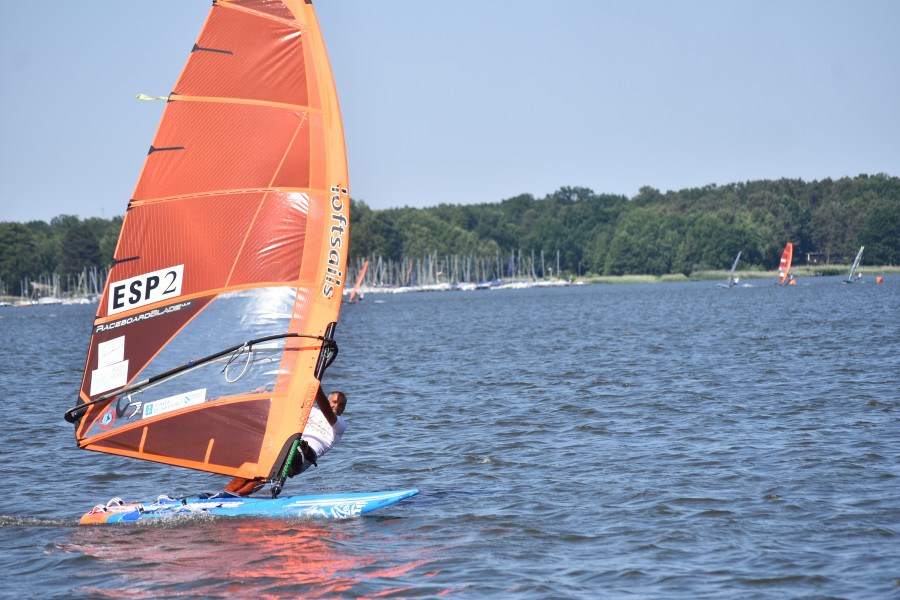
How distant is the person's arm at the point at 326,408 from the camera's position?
9.96 m

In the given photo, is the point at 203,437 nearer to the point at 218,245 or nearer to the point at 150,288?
the point at 150,288

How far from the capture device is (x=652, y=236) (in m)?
175

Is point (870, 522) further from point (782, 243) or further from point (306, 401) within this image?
point (782, 243)

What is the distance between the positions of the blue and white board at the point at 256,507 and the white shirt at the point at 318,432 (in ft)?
1.78

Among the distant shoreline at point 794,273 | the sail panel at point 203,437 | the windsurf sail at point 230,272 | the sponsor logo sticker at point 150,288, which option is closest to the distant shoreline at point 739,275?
the distant shoreline at point 794,273

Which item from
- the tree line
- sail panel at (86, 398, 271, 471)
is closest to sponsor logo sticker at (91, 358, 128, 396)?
sail panel at (86, 398, 271, 471)

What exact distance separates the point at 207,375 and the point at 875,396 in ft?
42.0

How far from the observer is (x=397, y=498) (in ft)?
32.8

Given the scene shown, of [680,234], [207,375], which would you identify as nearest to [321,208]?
[207,375]

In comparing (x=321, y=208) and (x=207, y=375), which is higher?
(x=321, y=208)

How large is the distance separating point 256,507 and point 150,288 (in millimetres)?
2525

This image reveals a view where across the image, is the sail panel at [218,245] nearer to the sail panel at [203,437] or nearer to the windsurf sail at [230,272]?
the windsurf sail at [230,272]

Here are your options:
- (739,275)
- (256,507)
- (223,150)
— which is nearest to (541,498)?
(256,507)

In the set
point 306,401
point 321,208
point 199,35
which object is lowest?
point 306,401
